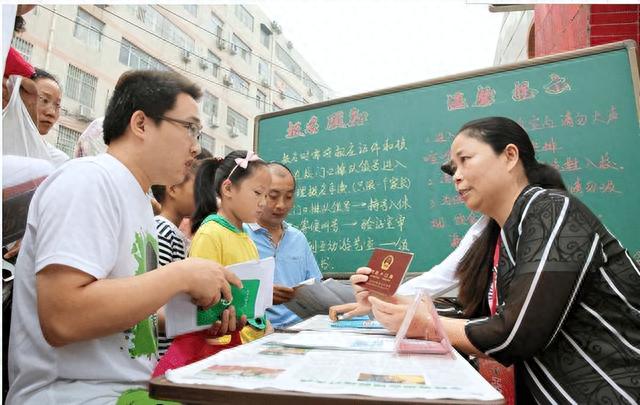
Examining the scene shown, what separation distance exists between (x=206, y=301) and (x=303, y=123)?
2544 millimetres

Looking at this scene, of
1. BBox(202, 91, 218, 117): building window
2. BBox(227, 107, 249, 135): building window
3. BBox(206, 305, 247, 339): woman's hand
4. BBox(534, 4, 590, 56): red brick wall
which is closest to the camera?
BBox(206, 305, 247, 339): woman's hand

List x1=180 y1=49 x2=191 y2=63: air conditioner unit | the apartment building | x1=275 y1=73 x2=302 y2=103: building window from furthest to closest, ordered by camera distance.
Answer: x1=275 y1=73 x2=302 y2=103: building window
x1=180 y1=49 x2=191 y2=63: air conditioner unit
the apartment building

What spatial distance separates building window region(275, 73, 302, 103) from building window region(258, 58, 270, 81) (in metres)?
0.75

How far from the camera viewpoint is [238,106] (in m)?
15.3

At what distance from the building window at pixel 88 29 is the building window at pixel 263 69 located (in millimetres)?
7105

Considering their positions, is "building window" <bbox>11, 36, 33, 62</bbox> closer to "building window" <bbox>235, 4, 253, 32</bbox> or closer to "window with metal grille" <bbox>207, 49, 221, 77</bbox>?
"window with metal grille" <bbox>207, 49, 221, 77</bbox>

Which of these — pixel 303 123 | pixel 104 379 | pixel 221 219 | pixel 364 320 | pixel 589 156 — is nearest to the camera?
pixel 104 379

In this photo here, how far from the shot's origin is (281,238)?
107 inches

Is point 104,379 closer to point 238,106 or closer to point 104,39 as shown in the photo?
point 104,39

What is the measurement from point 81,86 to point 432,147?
30.0 feet

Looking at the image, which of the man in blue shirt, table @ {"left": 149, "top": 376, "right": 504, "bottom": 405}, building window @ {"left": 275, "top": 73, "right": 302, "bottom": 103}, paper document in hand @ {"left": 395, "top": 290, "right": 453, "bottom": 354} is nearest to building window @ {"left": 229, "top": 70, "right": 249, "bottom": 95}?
building window @ {"left": 275, "top": 73, "right": 302, "bottom": 103}

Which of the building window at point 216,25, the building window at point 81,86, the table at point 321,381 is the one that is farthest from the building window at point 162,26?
the table at point 321,381

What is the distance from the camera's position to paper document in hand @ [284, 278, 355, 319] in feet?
6.43

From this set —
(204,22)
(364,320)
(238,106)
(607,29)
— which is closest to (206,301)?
(364,320)
